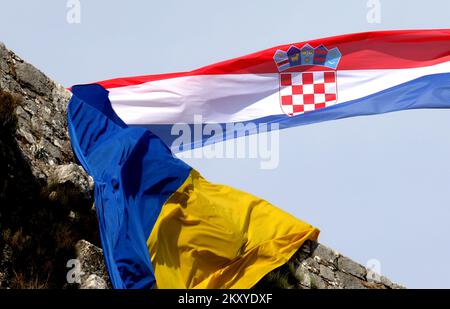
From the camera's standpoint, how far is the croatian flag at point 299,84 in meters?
17.8

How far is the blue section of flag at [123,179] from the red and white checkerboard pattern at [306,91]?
2.95 metres

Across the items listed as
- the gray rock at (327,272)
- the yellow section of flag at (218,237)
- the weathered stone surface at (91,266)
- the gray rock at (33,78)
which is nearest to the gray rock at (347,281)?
the gray rock at (327,272)

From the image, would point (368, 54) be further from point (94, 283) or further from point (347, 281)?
point (94, 283)

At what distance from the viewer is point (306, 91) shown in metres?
18.3

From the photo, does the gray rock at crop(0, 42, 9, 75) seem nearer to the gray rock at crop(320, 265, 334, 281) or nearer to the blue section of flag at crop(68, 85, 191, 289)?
the blue section of flag at crop(68, 85, 191, 289)

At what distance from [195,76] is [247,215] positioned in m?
3.80

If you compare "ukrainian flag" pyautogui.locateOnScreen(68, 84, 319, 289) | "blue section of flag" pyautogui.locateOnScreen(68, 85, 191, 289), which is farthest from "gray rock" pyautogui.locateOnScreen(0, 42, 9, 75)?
"ukrainian flag" pyautogui.locateOnScreen(68, 84, 319, 289)

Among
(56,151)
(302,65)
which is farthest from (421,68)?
(56,151)

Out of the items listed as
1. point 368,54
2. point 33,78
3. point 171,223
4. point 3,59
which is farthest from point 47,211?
point 368,54

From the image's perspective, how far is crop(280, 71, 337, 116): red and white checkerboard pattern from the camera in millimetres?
A: 18000

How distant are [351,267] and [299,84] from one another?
397cm

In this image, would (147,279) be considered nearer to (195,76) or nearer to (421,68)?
(195,76)

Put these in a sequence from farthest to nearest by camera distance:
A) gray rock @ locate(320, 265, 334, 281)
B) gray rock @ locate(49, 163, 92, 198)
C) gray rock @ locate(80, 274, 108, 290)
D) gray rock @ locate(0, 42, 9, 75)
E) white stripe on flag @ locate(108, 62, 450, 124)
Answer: white stripe on flag @ locate(108, 62, 450, 124), gray rock @ locate(0, 42, 9, 75), gray rock @ locate(320, 265, 334, 281), gray rock @ locate(49, 163, 92, 198), gray rock @ locate(80, 274, 108, 290)

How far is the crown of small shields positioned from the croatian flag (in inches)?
0.7
